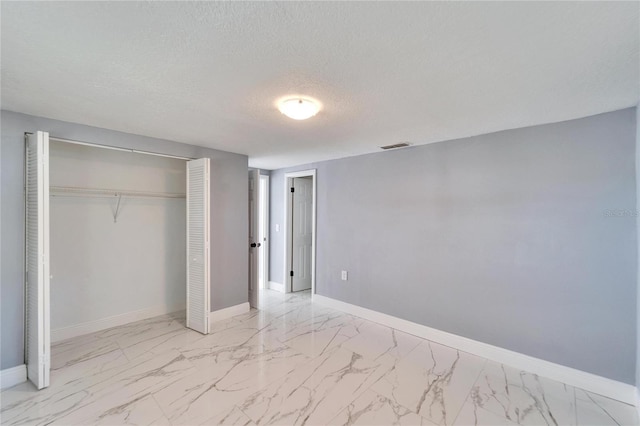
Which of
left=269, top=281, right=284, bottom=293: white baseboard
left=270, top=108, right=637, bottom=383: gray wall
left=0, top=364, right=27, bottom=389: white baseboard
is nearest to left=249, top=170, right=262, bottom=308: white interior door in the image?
left=269, top=281, right=284, bottom=293: white baseboard

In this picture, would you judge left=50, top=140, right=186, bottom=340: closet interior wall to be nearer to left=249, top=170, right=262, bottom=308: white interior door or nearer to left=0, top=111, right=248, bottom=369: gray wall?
left=0, top=111, right=248, bottom=369: gray wall

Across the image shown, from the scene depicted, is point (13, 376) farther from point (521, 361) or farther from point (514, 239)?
point (514, 239)

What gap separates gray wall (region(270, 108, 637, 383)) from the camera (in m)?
2.36

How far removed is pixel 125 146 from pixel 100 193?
32.5 inches

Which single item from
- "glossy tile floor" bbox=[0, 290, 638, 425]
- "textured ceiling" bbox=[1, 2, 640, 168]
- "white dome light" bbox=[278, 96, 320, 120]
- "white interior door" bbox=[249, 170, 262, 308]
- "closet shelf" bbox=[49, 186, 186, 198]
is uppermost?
"textured ceiling" bbox=[1, 2, 640, 168]

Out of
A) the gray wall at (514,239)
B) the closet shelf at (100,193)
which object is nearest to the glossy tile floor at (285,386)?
the gray wall at (514,239)

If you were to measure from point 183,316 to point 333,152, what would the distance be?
3.11 meters

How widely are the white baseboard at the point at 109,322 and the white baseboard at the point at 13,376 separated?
2.60ft

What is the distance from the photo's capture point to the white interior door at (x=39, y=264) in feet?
7.47

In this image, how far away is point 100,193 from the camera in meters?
3.47

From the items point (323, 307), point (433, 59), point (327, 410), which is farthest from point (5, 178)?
point (323, 307)

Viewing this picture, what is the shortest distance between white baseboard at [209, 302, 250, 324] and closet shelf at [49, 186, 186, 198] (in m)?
1.75

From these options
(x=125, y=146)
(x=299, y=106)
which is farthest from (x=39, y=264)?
(x=299, y=106)

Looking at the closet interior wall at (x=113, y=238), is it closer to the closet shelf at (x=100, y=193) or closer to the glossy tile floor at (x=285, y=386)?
the closet shelf at (x=100, y=193)
